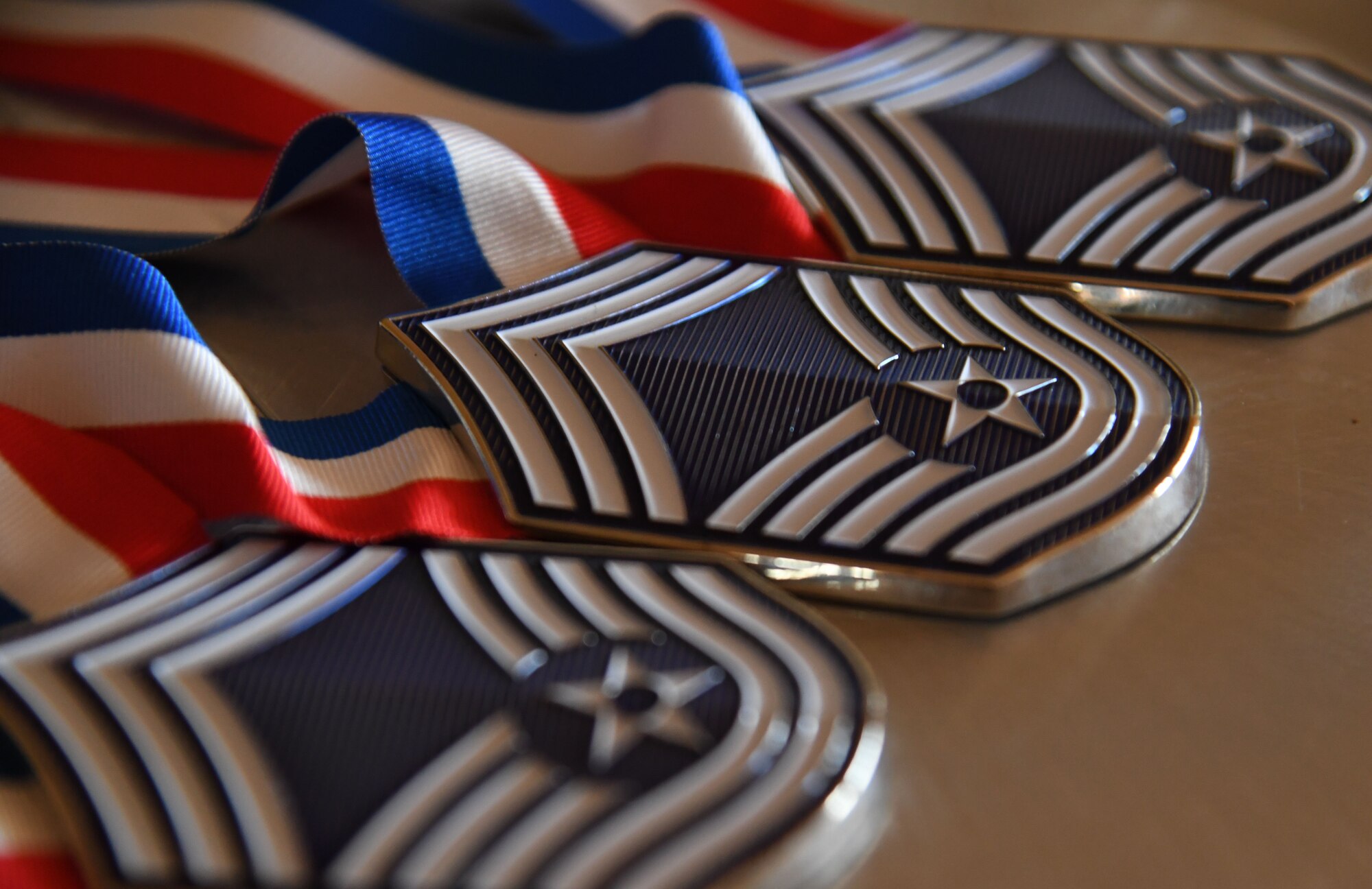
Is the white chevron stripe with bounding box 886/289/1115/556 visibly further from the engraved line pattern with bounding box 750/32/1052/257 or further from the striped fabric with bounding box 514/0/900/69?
the striped fabric with bounding box 514/0/900/69

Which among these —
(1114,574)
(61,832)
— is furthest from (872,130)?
(61,832)

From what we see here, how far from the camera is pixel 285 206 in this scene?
44.9 inches

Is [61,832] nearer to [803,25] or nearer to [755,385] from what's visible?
[755,385]

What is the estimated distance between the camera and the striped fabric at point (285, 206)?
838 millimetres

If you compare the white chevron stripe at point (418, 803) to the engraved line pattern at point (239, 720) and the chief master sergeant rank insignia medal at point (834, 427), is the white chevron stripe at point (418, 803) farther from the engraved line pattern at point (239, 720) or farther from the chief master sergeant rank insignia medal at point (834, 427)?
the chief master sergeant rank insignia medal at point (834, 427)

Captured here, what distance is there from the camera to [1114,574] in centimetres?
84

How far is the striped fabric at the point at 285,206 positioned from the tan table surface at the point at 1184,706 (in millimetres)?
307

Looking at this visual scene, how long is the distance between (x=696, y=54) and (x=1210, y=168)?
44cm

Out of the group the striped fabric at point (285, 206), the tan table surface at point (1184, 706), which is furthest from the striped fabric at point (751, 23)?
the tan table surface at point (1184, 706)

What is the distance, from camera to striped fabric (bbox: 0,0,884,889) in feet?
2.75

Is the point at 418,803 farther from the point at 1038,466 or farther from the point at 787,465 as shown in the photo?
the point at 1038,466

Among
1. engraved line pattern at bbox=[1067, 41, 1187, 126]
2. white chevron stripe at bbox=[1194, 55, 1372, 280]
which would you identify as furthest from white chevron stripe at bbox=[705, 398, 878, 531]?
engraved line pattern at bbox=[1067, 41, 1187, 126]

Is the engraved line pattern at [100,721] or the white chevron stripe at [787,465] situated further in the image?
the white chevron stripe at [787,465]

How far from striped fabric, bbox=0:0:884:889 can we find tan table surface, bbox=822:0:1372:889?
31 cm
